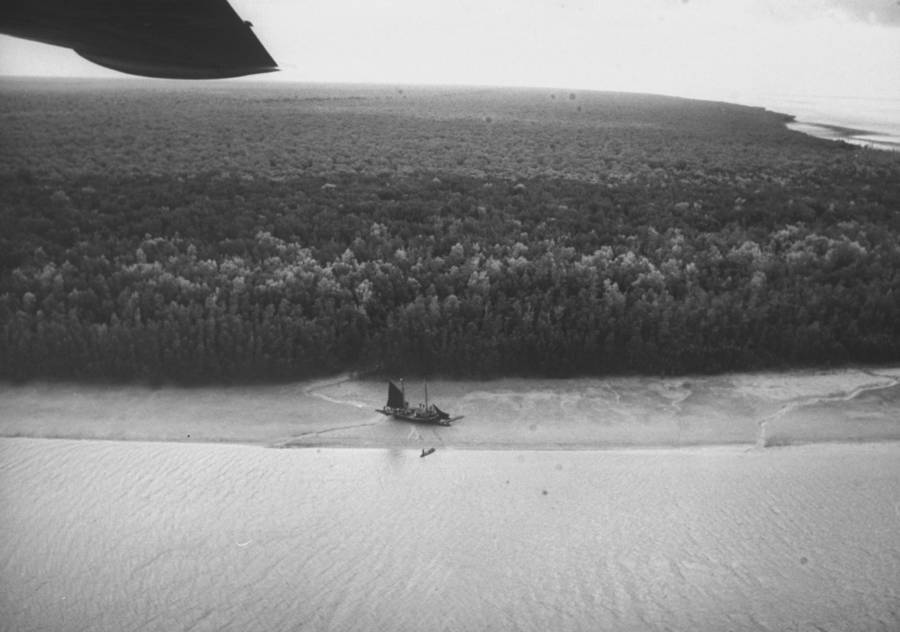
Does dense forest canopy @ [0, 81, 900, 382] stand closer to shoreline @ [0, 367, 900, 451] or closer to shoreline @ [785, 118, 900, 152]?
shoreline @ [0, 367, 900, 451]

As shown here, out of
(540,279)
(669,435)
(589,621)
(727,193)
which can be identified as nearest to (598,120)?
(727,193)

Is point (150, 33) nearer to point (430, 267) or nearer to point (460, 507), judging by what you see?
point (460, 507)

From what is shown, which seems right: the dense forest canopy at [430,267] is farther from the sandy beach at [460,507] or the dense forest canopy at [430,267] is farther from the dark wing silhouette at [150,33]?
the dark wing silhouette at [150,33]

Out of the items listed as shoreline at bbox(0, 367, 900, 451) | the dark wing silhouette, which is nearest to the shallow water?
shoreline at bbox(0, 367, 900, 451)

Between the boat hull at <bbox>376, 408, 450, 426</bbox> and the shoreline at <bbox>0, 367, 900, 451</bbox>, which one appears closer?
the shoreline at <bbox>0, 367, 900, 451</bbox>

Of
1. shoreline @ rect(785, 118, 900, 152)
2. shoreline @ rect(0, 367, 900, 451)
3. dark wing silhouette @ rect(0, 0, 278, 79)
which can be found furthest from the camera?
shoreline @ rect(785, 118, 900, 152)

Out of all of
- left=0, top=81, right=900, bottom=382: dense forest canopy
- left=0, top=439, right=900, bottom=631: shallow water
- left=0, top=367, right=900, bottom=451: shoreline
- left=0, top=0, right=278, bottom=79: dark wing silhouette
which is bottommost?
left=0, top=439, right=900, bottom=631: shallow water

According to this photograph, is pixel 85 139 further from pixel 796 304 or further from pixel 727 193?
pixel 796 304

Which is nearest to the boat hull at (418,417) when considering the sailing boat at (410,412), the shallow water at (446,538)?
the sailing boat at (410,412)
